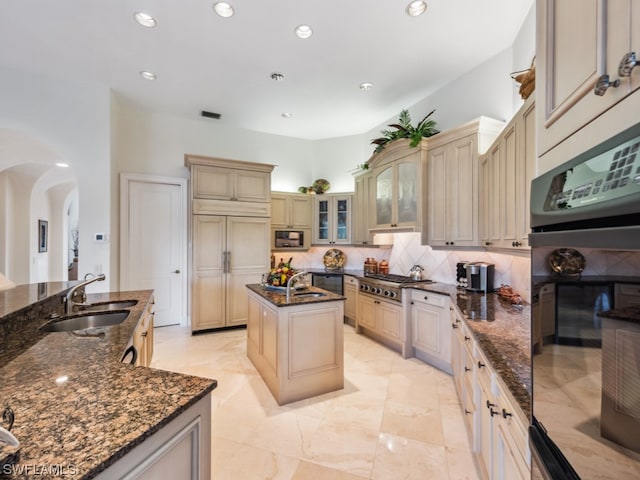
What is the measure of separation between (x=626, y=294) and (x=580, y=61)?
51 cm

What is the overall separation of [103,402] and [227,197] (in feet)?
12.4

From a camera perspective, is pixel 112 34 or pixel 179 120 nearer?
pixel 112 34

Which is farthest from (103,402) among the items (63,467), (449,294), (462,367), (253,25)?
(253,25)

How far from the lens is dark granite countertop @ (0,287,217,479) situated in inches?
26.3

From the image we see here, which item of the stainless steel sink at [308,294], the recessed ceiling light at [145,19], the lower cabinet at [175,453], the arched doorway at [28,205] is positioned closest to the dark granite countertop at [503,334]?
the lower cabinet at [175,453]

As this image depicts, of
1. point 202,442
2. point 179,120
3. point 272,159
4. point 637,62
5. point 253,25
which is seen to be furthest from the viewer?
point 272,159

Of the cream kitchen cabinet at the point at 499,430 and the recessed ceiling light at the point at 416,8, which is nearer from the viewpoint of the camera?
the cream kitchen cabinet at the point at 499,430

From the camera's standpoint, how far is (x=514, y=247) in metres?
1.97

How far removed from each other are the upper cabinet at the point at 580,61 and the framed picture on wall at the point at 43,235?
8.39 metres

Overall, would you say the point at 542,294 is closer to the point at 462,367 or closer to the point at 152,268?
the point at 462,367

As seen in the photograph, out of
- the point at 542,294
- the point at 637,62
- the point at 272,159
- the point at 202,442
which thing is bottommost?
the point at 202,442

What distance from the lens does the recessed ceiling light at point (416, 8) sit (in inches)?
93.8

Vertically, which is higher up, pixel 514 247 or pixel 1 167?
pixel 1 167

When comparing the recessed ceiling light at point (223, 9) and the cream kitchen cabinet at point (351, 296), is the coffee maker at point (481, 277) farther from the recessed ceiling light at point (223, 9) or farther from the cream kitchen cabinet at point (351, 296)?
the recessed ceiling light at point (223, 9)
